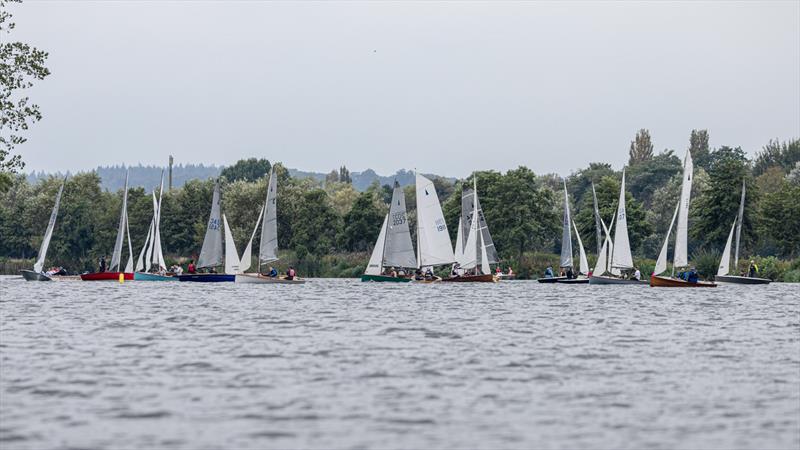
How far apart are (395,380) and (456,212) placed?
104m

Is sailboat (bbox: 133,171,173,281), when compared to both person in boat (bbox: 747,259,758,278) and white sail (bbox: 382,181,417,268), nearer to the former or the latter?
white sail (bbox: 382,181,417,268)

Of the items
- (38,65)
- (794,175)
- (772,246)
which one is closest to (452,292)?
(38,65)

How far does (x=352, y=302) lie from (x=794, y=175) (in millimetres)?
96636

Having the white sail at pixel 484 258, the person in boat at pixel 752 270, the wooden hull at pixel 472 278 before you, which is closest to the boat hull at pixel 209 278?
the wooden hull at pixel 472 278

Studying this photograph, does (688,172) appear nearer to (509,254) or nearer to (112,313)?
(509,254)

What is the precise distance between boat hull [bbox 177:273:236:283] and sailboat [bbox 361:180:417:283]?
1141 cm

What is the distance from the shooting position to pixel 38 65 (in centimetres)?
6381

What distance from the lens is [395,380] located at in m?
27.6

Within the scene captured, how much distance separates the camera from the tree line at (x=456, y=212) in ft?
382

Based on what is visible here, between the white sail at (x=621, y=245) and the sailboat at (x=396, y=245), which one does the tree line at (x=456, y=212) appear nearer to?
the white sail at (x=621, y=245)

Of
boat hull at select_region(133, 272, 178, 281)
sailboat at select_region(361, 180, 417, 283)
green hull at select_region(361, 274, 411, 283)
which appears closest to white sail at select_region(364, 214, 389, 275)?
sailboat at select_region(361, 180, 417, 283)

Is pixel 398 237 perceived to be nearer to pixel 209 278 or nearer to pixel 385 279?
pixel 385 279

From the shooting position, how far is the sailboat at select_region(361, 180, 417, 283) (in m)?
97.2

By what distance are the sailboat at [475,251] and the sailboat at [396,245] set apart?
15.2ft
